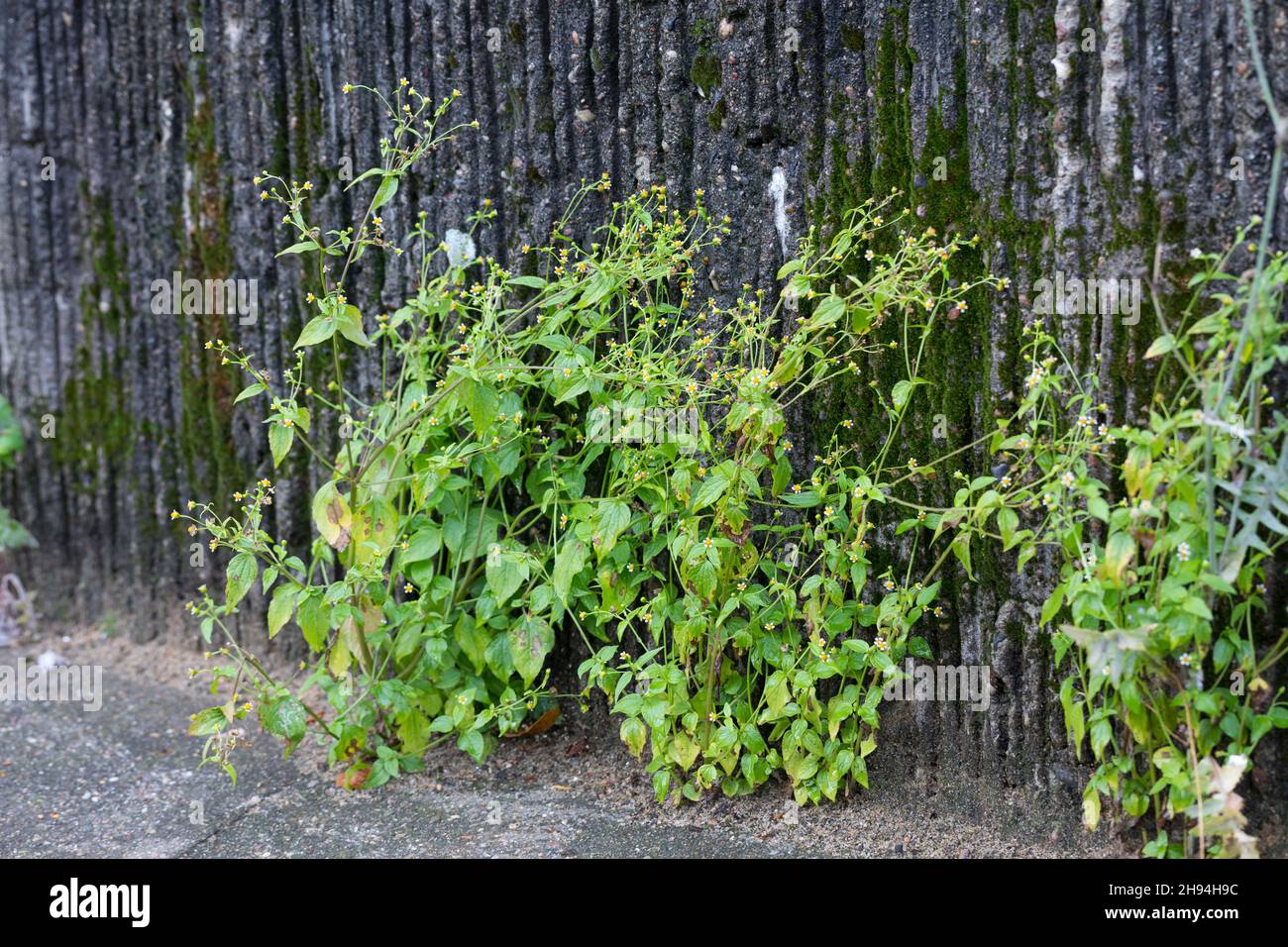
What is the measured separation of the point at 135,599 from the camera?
17.2 ft

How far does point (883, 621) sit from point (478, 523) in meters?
1.26

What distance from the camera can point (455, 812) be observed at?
366cm

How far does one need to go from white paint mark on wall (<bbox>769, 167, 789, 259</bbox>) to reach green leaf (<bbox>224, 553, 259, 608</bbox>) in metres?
1.79

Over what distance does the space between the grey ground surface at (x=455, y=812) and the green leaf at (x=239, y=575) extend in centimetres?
69

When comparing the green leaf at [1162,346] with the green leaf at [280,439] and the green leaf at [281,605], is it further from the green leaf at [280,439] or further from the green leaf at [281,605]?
the green leaf at [281,605]

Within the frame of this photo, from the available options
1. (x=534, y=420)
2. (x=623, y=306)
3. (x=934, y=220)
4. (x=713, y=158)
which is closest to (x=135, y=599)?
(x=534, y=420)

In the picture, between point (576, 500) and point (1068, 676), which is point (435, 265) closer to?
point (576, 500)

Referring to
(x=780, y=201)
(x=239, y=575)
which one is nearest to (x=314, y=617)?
(x=239, y=575)

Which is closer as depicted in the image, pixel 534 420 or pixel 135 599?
pixel 534 420

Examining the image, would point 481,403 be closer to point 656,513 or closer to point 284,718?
point 656,513

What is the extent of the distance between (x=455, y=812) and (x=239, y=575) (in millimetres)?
940

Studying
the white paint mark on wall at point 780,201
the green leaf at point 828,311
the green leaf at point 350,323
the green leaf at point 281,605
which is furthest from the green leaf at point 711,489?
the green leaf at point 281,605

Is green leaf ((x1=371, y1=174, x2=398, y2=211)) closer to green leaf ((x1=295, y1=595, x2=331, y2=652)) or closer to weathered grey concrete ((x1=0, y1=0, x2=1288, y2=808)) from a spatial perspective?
weathered grey concrete ((x1=0, y1=0, x2=1288, y2=808))

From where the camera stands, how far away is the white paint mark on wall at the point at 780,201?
363cm
